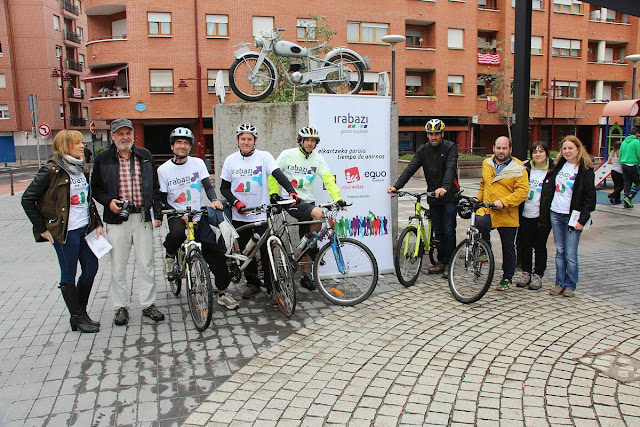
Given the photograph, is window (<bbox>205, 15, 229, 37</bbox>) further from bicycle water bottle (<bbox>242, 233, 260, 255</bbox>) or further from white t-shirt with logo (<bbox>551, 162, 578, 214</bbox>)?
white t-shirt with logo (<bbox>551, 162, 578, 214</bbox>)

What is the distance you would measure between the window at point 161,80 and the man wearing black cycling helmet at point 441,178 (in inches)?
1148

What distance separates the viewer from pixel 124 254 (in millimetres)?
5293

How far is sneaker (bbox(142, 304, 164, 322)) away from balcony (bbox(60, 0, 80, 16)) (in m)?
61.7

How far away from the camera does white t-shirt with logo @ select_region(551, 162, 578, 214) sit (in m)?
5.87

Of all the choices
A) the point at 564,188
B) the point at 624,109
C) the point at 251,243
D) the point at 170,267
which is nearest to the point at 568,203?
the point at 564,188

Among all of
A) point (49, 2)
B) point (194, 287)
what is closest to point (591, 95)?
point (194, 287)

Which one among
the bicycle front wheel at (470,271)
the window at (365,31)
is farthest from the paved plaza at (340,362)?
the window at (365,31)

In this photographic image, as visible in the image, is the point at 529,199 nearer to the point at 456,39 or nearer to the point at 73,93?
the point at 456,39

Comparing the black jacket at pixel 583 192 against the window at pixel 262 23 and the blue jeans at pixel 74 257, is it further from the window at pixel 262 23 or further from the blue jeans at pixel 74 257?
the window at pixel 262 23

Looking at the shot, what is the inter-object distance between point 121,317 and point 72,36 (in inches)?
2429

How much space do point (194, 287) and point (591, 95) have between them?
157 ft

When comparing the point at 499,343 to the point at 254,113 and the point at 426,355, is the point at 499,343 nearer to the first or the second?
the point at 426,355

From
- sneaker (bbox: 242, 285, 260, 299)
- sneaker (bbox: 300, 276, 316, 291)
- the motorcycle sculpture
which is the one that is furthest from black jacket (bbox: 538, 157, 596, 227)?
sneaker (bbox: 242, 285, 260, 299)

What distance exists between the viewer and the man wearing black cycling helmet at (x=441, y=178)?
6609 millimetres
